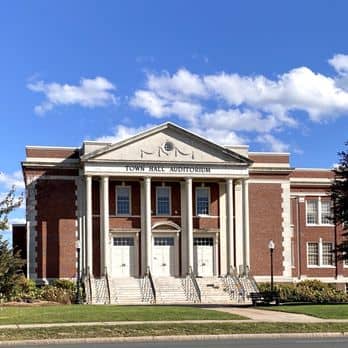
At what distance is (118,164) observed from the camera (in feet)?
168

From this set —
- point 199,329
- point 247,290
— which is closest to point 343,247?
point 247,290

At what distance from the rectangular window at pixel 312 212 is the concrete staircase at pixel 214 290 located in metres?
12.2

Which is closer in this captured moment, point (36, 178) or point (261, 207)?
point (36, 178)

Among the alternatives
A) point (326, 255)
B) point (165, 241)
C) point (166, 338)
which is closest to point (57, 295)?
point (165, 241)

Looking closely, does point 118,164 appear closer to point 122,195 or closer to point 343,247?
point 122,195

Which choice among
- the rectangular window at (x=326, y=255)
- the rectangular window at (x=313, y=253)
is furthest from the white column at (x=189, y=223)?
the rectangular window at (x=326, y=255)

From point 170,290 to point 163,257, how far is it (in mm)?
4009

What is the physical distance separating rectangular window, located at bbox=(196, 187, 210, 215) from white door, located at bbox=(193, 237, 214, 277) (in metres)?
1.88

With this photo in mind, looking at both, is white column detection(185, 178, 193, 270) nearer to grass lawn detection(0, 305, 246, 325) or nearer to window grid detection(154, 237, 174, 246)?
window grid detection(154, 237, 174, 246)

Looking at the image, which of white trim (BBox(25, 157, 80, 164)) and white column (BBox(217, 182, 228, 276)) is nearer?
white trim (BBox(25, 157, 80, 164))

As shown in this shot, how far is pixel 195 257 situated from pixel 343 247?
48.3 feet

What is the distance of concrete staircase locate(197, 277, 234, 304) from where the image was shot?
4881cm

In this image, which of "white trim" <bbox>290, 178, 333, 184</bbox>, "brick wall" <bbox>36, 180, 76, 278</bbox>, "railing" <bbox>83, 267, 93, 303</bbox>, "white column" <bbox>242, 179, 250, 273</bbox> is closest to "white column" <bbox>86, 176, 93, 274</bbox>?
"railing" <bbox>83, 267, 93, 303</bbox>

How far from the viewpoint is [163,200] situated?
54219 millimetres
